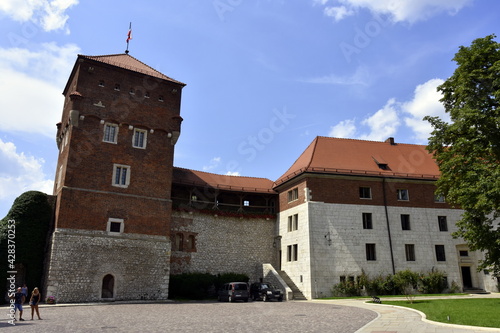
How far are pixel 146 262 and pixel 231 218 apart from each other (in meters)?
9.45

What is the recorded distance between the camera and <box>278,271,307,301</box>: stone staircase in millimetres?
29102

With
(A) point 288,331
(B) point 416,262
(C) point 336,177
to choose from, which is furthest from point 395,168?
(A) point 288,331

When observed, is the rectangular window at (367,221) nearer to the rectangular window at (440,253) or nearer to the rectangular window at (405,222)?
the rectangular window at (405,222)

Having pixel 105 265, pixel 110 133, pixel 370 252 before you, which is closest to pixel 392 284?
pixel 370 252

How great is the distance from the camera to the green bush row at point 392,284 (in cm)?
2911

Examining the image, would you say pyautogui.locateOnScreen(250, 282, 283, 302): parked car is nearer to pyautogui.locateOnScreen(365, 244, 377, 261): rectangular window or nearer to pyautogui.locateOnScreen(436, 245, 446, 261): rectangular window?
pyautogui.locateOnScreen(365, 244, 377, 261): rectangular window

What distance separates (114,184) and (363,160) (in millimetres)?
21550

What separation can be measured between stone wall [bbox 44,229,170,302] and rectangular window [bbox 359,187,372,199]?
1675 cm

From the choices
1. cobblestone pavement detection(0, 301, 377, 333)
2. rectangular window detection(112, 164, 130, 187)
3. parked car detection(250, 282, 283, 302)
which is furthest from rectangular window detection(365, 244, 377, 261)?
rectangular window detection(112, 164, 130, 187)

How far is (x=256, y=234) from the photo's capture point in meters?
35.2

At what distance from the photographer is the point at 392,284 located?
1159 inches

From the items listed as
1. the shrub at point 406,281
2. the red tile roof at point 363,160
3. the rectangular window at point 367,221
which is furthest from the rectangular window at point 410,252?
the red tile roof at point 363,160

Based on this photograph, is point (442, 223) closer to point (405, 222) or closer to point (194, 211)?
point (405, 222)

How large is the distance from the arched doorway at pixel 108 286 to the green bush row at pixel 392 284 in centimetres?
1650
